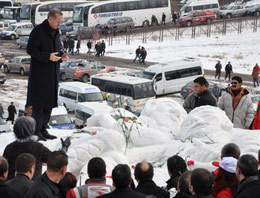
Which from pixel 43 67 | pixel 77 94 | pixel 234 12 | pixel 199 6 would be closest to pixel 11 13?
pixel 199 6

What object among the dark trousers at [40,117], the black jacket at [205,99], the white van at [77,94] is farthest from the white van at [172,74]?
the dark trousers at [40,117]

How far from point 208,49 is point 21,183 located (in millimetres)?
44833

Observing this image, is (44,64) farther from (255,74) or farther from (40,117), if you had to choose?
(255,74)

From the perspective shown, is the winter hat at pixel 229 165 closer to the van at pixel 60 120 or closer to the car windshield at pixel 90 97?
the van at pixel 60 120

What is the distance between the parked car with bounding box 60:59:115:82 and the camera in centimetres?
3831

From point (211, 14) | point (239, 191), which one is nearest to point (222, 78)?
point (211, 14)

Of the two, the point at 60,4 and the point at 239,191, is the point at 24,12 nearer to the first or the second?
the point at 60,4

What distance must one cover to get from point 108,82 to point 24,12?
33.4 meters

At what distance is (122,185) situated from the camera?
5.37 m

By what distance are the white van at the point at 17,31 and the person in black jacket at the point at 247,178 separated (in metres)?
53.8

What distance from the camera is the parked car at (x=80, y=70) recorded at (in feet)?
126

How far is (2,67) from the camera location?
43469mm

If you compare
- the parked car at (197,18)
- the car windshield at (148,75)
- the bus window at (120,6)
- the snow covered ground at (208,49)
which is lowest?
the car windshield at (148,75)

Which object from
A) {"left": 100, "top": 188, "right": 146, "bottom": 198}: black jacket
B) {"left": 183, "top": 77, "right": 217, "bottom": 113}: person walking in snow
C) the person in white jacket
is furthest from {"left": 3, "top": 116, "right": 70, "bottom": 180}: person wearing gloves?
the person in white jacket
